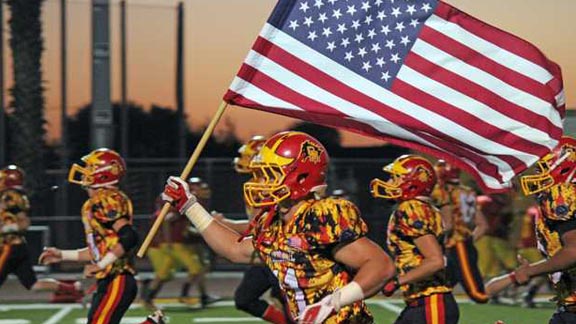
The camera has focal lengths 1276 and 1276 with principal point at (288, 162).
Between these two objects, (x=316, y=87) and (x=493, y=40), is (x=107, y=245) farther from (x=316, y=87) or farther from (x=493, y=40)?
(x=493, y=40)

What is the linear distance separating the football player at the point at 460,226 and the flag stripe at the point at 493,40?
5973 millimetres

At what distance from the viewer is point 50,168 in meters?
18.7

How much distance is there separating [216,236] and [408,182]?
2033 mm

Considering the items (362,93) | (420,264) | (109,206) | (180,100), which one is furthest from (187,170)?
(180,100)

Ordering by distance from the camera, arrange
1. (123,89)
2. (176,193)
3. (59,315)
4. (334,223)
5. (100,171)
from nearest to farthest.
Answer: (334,223), (176,193), (100,171), (59,315), (123,89)

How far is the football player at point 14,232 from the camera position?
1286 cm

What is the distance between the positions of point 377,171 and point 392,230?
11095mm

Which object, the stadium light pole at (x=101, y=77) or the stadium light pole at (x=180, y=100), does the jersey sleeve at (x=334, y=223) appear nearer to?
the stadium light pole at (x=101, y=77)

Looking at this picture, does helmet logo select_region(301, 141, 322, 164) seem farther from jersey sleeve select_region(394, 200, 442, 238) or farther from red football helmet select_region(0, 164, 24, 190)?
red football helmet select_region(0, 164, 24, 190)

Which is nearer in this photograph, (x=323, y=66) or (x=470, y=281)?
(x=323, y=66)


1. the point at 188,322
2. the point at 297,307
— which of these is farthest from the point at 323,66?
the point at 188,322

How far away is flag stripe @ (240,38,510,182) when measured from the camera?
6875mm

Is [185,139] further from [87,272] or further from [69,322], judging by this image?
[87,272]

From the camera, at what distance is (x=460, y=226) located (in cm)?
1337
